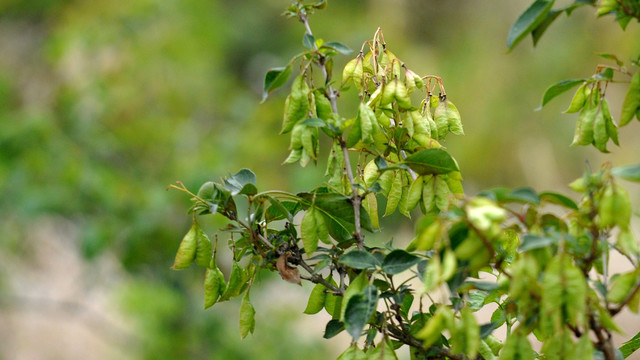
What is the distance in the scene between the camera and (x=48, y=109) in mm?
2037

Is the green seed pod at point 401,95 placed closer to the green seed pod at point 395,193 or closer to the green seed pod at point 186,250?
the green seed pod at point 395,193

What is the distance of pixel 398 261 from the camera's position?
41cm

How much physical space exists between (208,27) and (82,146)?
1.01 metres

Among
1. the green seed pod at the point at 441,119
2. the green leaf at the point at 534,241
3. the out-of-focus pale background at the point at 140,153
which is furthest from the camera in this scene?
the out-of-focus pale background at the point at 140,153

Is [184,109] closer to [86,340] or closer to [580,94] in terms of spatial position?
[86,340]

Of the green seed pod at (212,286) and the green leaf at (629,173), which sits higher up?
the green seed pod at (212,286)

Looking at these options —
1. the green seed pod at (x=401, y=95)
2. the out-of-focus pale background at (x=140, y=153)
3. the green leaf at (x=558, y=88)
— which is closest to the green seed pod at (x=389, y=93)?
the green seed pod at (x=401, y=95)

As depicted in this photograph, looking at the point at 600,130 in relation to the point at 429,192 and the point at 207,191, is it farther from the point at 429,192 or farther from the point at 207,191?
the point at 207,191

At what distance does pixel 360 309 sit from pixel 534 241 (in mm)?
130

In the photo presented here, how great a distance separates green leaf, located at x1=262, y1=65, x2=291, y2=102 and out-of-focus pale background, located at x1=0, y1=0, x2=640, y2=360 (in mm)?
533

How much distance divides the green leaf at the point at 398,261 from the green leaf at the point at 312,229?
57 mm

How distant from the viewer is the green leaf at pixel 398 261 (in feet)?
1.34

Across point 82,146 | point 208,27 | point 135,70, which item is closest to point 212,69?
point 208,27

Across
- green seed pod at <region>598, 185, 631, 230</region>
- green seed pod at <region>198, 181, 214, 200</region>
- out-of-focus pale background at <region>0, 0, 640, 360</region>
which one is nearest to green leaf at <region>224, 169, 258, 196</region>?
green seed pod at <region>198, 181, 214, 200</region>
